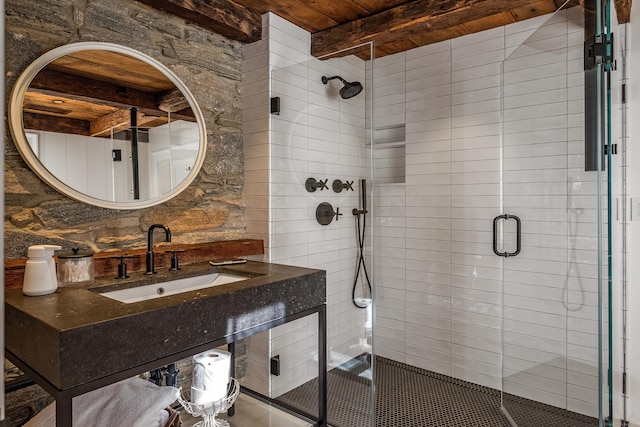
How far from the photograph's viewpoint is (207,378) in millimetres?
1688

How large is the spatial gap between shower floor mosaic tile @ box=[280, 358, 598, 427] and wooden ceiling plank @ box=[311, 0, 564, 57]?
206cm

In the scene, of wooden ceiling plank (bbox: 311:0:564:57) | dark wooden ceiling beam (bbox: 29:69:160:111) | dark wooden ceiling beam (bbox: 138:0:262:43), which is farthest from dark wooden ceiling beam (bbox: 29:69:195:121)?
wooden ceiling plank (bbox: 311:0:564:57)

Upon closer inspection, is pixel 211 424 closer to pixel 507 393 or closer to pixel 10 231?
pixel 10 231

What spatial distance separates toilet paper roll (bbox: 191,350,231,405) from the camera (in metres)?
1.68

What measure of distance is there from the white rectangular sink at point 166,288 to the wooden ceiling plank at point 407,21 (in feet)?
5.69

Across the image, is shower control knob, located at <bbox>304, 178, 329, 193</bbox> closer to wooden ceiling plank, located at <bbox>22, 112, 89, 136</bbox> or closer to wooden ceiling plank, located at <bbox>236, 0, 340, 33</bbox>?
wooden ceiling plank, located at <bbox>236, 0, 340, 33</bbox>

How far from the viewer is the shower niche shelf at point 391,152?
2.99m

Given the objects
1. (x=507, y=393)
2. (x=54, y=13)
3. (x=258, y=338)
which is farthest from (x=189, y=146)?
(x=507, y=393)

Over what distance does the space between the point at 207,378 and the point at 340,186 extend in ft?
4.00

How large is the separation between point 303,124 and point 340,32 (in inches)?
30.1

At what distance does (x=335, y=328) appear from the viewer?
91.8 inches

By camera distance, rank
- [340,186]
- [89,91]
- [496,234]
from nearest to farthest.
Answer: [89,91] < [340,186] < [496,234]

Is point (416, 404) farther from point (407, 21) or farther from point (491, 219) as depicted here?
point (407, 21)

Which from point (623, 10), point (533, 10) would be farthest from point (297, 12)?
point (623, 10)
